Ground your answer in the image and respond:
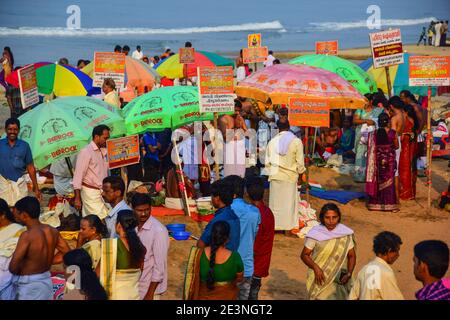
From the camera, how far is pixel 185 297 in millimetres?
6062

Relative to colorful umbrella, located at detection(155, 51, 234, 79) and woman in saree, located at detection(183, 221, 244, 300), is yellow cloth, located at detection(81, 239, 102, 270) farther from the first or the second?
colorful umbrella, located at detection(155, 51, 234, 79)

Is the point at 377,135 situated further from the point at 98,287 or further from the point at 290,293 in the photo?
the point at 98,287

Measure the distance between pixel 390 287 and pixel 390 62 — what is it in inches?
345

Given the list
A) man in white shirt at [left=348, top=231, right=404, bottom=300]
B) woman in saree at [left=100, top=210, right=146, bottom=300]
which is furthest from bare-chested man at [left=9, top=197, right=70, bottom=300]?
man in white shirt at [left=348, top=231, right=404, bottom=300]

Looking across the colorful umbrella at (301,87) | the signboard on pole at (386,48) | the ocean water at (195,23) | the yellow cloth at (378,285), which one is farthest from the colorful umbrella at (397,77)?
the ocean water at (195,23)

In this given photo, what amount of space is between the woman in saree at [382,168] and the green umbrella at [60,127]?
14.0 feet

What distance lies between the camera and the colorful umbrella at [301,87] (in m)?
11.4

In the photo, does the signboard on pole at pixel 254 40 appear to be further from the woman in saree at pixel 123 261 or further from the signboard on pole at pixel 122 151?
the woman in saree at pixel 123 261

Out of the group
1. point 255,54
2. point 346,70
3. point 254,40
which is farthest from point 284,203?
point 254,40

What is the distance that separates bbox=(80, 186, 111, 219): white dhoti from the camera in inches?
380

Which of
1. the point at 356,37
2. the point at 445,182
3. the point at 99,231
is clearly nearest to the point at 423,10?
the point at 356,37

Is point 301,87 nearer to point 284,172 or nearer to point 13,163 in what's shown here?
point 284,172

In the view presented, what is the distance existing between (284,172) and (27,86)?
148 inches

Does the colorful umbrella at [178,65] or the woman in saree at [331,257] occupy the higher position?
the colorful umbrella at [178,65]
